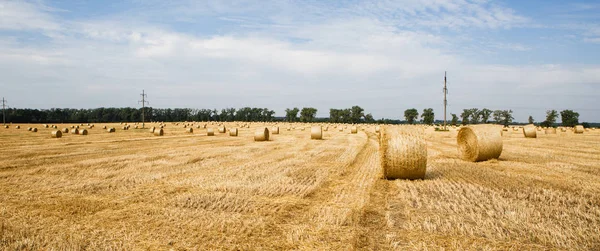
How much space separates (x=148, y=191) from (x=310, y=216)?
13.5 ft

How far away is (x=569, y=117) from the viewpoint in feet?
291

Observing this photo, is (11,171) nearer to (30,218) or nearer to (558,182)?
(30,218)

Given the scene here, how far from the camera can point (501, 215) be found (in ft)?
18.8

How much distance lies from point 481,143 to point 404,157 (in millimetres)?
5661

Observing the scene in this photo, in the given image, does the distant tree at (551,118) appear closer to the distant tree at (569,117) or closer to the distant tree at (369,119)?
the distant tree at (569,117)

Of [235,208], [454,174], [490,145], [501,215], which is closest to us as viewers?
[501,215]

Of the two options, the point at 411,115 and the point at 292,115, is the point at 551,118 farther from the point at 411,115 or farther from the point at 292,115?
the point at 292,115

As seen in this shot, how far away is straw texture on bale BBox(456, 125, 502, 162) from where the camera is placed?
13.1 m

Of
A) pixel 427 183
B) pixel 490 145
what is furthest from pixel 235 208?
pixel 490 145

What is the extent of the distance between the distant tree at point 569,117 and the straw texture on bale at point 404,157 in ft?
333

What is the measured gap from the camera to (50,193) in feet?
24.7

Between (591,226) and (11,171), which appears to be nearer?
(591,226)

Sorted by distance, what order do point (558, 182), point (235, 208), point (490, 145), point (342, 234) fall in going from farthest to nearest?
point (490, 145) < point (558, 182) < point (235, 208) < point (342, 234)

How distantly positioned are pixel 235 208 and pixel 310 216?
1.45 metres
